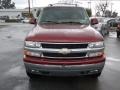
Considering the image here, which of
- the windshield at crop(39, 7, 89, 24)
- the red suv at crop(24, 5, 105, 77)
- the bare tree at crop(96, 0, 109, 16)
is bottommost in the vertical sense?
the bare tree at crop(96, 0, 109, 16)

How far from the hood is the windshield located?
0.82 meters

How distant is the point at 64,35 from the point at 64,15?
1877 millimetres

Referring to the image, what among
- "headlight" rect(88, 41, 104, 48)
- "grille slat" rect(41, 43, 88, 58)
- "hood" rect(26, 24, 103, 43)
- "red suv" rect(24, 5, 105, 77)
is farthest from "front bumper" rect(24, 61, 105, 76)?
"hood" rect(26, 24, 103, 43)

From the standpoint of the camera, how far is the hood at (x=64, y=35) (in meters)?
6.70

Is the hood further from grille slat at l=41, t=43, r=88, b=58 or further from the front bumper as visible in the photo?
the front bumper

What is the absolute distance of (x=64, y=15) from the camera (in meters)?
8.59

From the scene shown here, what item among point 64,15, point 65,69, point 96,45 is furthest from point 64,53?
point 64,15

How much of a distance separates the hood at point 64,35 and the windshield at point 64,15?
0.82m

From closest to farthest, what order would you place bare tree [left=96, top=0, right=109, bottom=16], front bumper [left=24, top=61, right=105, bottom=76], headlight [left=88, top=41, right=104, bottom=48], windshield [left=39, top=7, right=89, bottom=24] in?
1. front bumper [left=24, top=61, right=105, bottom=76]
2. headlight [left=88, top=41, right=104, bottom=48]
3. windshield [left=39, top=7, right=89, bottom=24]
4. bare tree [left=96, top=0, right=109, bottom=16]

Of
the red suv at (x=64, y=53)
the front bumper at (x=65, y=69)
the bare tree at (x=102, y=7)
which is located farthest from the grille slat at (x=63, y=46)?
the bare tree at (x=102, y=7)

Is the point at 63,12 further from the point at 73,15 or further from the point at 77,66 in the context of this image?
the point at 77,66

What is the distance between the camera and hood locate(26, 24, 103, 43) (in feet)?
22.0

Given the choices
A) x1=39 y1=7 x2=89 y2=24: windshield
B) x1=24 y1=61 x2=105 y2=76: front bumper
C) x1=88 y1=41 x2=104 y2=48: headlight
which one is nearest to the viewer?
x1=24 y1=61 x2=105 y2=76: front bumper

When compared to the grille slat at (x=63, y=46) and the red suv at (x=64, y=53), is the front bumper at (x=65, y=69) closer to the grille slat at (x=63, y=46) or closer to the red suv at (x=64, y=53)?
the red suv at (x=64, y=53)
